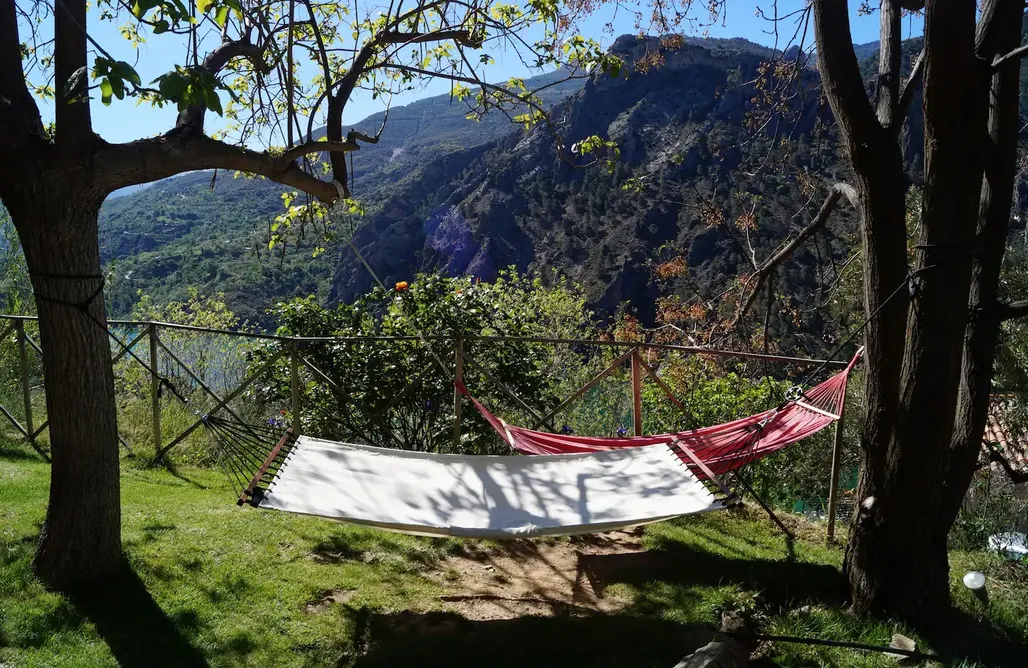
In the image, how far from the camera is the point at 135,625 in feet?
8.34


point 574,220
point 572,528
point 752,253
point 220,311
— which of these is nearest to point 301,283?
point 574,220

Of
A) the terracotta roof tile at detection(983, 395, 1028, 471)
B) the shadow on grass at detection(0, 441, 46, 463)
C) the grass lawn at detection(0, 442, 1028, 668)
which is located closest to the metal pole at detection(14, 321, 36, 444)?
the shadow on grass at detection(0, 441, 46, 463)

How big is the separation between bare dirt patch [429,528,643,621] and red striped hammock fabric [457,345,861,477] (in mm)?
501

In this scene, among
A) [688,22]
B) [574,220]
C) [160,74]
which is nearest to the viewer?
[160,74]

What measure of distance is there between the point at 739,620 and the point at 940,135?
1718 mm

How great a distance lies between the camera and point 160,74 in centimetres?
155

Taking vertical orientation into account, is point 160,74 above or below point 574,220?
below

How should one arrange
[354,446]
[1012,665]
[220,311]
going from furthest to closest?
[220,311], [354,446], [1012,665]

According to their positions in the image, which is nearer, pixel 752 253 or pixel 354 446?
pixel 354 446

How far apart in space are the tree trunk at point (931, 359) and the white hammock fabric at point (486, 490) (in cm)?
62

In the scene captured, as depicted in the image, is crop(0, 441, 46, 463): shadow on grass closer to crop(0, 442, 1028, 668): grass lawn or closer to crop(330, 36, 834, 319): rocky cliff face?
crop(0, 442, 1028, 668): grass lawn

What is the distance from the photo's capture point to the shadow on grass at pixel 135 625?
2381 millimetres

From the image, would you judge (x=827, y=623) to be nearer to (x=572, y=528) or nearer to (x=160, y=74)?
(x=572, y=528)

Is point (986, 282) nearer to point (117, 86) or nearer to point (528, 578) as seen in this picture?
point (528, 578)
